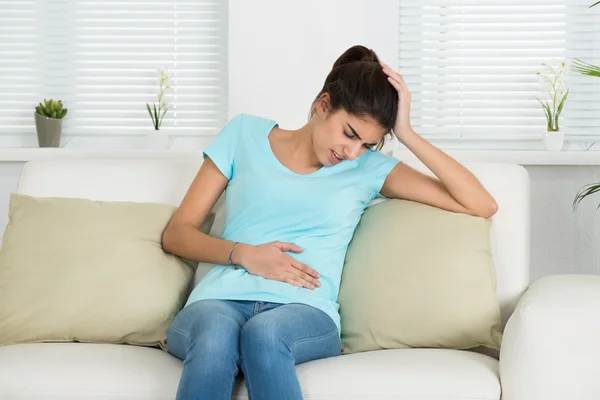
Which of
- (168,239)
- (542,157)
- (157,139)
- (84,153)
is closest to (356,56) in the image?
(168,239)

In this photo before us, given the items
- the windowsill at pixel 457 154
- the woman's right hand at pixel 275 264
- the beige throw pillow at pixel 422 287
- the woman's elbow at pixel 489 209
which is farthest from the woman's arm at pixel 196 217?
the windowsill at pixel 457 154

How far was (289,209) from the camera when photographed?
2088 mm

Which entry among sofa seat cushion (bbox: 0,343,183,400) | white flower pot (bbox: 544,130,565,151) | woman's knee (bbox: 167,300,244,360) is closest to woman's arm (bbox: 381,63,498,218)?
woman's knee (bbox: 167,300,244,360)

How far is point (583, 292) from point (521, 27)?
1.74 m

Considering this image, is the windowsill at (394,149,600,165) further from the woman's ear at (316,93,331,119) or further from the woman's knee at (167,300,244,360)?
the woman's knee at (167,300,244,360)

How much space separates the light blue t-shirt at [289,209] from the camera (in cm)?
200

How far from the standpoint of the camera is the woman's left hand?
6.64 ft

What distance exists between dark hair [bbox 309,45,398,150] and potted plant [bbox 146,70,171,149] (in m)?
1.39

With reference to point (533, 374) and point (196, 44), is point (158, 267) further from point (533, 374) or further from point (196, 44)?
point (196, 44)

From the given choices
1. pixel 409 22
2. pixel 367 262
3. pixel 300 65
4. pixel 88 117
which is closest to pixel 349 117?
pixel 367 262

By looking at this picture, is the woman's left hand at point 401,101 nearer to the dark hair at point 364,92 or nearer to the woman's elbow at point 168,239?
the dark hair at point 364,92

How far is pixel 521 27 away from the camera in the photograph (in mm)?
3240

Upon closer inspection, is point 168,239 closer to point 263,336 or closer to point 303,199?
point 303,199

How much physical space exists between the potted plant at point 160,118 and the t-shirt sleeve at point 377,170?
136 centimetres
